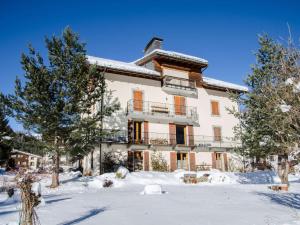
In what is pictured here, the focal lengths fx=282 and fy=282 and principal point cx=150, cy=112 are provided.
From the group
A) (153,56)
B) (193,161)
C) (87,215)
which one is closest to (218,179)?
(193,161)

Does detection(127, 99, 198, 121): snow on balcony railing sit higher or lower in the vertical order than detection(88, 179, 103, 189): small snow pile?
higher

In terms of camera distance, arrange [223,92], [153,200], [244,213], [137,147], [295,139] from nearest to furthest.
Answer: [295,139] < [244,213] < [153,200] < [137,147] < [223,92]

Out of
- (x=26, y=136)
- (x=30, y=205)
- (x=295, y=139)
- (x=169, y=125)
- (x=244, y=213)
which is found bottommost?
(x=244, y=213)

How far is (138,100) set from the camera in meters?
25.2

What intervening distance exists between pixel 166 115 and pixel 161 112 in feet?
1.79

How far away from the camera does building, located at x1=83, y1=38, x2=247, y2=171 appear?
23.8m

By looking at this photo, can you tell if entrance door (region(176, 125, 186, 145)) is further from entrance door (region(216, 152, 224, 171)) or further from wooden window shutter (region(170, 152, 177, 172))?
entrance door (region(216, 152, 224, 171))

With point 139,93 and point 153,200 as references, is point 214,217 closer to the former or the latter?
point 153,200

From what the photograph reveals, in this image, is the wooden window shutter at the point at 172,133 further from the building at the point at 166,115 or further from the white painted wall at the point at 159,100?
the white painted wall at the point at 159,100

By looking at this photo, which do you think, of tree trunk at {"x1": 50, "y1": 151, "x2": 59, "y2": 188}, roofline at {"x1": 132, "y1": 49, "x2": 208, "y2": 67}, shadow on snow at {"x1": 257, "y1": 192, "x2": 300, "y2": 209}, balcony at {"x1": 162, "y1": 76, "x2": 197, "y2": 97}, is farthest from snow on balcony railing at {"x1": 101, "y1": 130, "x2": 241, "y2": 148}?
shadow on snow at {"x1": 257, "y1": 192, "x2": 300, "y2": 209}

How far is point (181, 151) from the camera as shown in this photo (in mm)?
25891

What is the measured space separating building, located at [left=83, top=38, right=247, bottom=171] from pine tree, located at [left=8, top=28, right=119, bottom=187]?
5.69 metres

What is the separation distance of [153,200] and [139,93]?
1595cm

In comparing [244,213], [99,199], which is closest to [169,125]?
[99,199]
